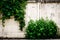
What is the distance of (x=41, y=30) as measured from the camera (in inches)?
459

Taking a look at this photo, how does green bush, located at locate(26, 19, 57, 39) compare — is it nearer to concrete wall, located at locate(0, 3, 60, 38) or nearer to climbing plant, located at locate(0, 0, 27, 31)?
concrete wall, located at locate(0, 3, 60, 38)

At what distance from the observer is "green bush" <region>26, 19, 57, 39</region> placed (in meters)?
11.7

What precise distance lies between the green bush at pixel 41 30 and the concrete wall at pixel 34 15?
50cm

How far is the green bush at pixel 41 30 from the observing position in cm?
1170

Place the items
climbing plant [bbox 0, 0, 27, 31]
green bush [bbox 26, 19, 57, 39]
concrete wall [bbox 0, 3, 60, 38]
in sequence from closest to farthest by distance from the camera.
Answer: green bush [bbox 26, 19, 57, 39] < climbing plant [bbox 0, 0, 27, 31] < concrete wall [bbox 0, 3, 60, 38]

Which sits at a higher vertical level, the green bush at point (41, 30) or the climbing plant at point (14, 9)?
the climbing plant at point (14, 9)

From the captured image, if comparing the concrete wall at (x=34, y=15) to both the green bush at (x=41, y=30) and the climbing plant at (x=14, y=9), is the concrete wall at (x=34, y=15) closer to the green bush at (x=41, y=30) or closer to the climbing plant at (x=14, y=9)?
the climbing plant at (x=14, y=9)

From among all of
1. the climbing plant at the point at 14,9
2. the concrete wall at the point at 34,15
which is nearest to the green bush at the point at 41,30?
the concrete wall at the point at 34,15

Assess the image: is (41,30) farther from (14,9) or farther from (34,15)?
(14,9)

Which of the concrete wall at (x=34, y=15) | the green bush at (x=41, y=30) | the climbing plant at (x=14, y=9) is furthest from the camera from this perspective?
the concrete wall at (x=34, y=15)

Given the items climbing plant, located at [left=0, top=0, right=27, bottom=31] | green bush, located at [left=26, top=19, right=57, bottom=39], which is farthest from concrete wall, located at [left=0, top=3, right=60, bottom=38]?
green bush, located at [left=26, top=19, right=57, bottom=39]

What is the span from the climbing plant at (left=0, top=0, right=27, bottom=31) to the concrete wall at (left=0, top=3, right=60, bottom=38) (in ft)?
0.72

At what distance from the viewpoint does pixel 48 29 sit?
38.5 ft

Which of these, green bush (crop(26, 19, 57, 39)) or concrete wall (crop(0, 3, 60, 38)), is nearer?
green bush (crop(26, 19, 57, 39))
